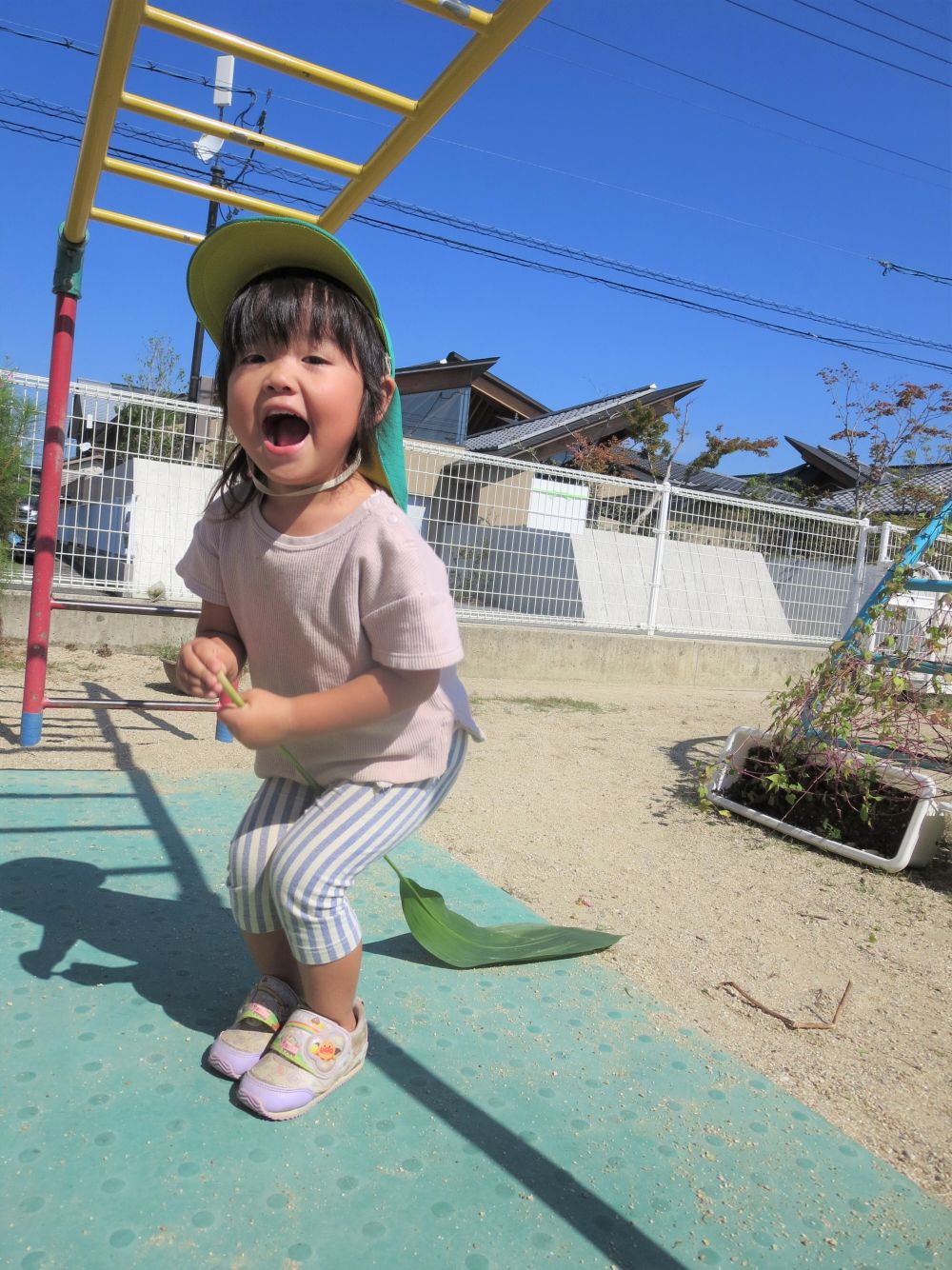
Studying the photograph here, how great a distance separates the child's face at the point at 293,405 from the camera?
1.30 metres

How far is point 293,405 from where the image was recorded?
129cm

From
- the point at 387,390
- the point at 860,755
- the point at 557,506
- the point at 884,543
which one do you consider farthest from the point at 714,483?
the point at 387,390

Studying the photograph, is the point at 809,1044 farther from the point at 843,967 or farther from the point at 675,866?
the point at 675,866

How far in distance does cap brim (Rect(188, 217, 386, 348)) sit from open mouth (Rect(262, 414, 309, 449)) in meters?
0.23

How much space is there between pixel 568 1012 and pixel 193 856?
3.64 ft

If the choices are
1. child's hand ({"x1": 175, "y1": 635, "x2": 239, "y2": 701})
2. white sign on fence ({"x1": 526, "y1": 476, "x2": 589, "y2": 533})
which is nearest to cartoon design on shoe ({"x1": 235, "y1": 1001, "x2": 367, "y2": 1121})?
child's hand ({"x1": 175, "y1": 635, "x2": 239, "y2": 701})

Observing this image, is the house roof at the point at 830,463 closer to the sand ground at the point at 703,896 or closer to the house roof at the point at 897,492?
the house roof at the point at 897,492

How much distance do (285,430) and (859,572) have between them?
26.4ft

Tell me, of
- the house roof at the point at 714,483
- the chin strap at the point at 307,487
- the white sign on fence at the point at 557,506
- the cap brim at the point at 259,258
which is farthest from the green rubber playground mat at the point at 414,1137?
the house roof at the point at 714,483

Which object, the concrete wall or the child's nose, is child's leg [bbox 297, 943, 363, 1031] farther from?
the concrete wall

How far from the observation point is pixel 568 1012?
67.6 inches

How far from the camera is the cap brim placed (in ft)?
4.47

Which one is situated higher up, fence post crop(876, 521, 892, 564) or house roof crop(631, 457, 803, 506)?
house roof crop(631, 457, 803, 506)

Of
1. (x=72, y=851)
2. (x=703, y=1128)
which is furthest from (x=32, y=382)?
(x=703, y=1128)
